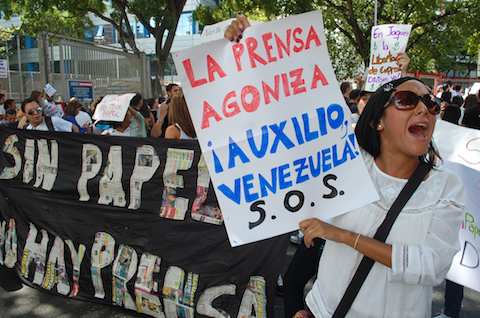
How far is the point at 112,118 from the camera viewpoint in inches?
209

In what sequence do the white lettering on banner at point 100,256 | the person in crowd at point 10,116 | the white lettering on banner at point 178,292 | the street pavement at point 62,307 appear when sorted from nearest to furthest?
the white lettering on banner at point 178,292
the white lettering on banner at point 100,256
the street pavement at point 62,307
the person in crowd at point 10,116

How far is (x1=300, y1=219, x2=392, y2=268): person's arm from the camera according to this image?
1592 mm

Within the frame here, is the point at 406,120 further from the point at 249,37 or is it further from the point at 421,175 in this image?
the point at 249,37

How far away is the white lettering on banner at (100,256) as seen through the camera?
3564 mm

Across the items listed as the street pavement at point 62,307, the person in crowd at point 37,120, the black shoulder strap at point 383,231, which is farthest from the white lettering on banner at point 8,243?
the black shoulder strap at point 383,231

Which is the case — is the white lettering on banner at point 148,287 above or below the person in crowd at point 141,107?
below

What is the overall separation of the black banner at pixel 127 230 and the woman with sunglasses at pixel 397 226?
4.04 ft

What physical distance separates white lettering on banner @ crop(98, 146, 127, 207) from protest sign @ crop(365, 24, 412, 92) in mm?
3429

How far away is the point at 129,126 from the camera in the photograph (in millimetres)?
5645

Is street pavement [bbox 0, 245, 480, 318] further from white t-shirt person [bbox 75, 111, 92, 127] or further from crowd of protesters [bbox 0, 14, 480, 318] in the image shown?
white t-shirt person [bbox 75, 111, 92, 127]

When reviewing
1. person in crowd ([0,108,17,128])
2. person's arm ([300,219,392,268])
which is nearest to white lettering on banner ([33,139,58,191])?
person's arm ([300,219,392,268])

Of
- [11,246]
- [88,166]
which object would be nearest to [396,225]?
[88,166]

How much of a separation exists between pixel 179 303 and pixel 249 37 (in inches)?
83.0

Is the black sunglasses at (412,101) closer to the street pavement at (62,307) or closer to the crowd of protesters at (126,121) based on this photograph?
the street pavement at (62,307)
